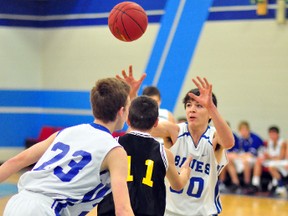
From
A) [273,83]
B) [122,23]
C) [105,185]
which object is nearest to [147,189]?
[105,185]

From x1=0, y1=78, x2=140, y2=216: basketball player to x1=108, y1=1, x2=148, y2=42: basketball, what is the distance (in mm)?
2772

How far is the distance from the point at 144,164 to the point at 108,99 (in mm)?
751

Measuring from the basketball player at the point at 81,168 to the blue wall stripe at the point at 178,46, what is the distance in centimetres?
891

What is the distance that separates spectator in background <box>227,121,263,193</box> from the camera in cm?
1003

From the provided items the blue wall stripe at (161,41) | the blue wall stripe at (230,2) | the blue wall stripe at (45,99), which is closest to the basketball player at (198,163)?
the blue wall stripe at (230,2)

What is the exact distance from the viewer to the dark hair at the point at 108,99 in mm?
2674

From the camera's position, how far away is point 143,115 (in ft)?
10.8

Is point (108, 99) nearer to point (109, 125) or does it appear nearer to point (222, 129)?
point (109, 125)

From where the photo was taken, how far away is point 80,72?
13.0m

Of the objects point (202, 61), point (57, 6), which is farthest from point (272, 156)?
point (57, 6)

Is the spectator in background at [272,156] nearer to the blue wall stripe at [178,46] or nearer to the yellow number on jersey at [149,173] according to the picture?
the blue wall stripe at [178,46]

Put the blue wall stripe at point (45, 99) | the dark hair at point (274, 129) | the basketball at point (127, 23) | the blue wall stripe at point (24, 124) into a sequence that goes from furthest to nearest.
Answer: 1. the blue wall stripe at point (24, 124)
2. the blue wall stripe at point (45, 99)
3. the dark hair at point (274, 129)
4. the basketball at point (127, 23)

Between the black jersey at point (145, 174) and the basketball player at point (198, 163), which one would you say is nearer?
the black jersey at point (145, 174)

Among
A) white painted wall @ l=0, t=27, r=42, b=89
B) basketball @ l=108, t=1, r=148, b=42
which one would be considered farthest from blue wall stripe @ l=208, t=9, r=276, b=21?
basketball @ l=108, t=1, r=148, b=42
